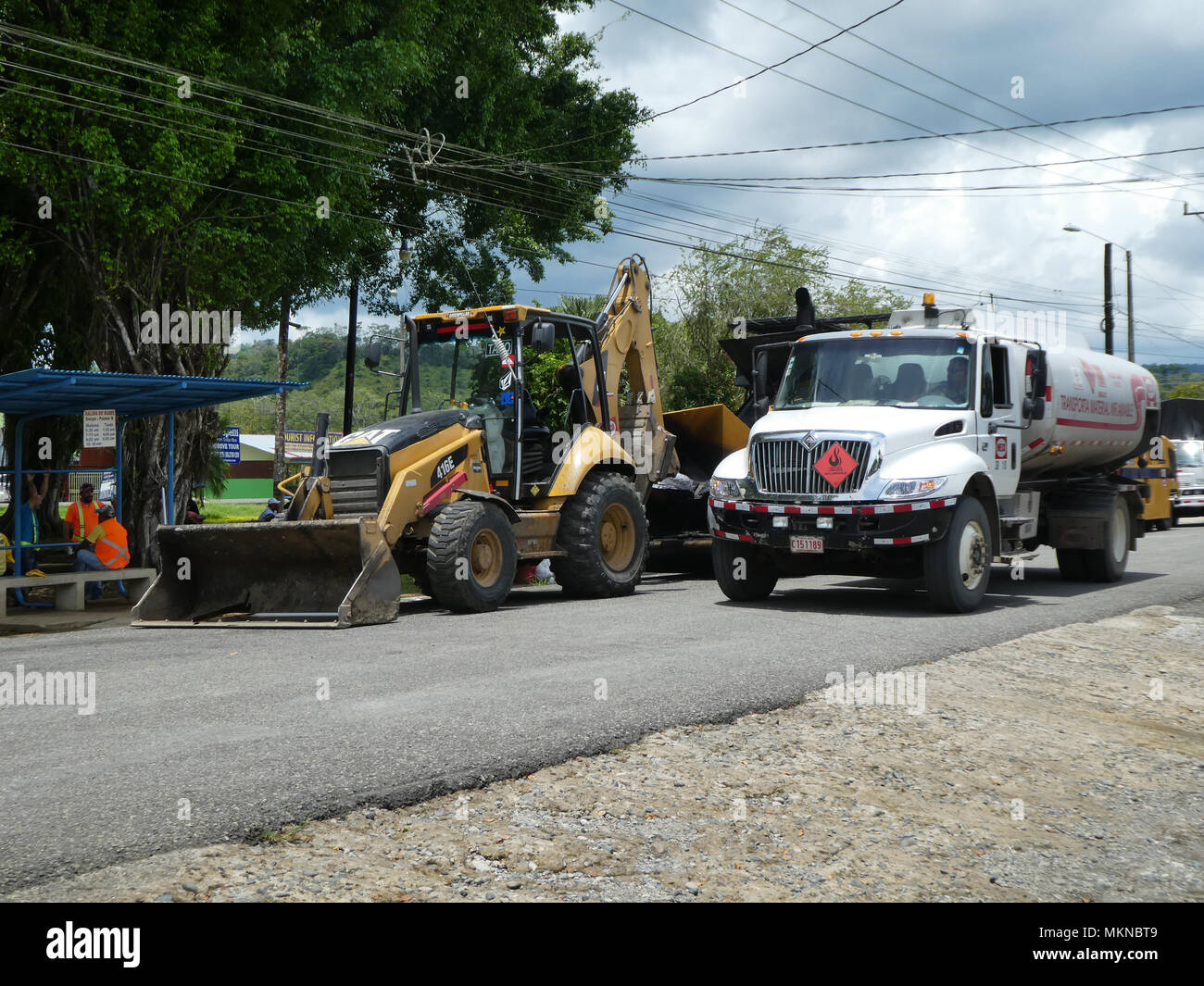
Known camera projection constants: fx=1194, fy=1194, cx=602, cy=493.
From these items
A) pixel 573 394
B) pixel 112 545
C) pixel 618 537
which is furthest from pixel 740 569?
pixel 112 545

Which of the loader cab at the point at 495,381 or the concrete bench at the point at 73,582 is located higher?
the loader cab at the point at 495,381

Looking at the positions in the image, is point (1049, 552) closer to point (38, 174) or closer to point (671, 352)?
point (38, 174)

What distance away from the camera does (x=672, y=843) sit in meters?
4.62

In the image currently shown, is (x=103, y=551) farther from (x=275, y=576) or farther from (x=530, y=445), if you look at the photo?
(x=530, y=445)

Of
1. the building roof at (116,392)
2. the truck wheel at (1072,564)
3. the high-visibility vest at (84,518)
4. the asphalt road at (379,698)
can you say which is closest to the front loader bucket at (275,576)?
the asphalt road at (379,698)

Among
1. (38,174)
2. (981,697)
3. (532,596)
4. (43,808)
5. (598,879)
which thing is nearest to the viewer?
(598,879)

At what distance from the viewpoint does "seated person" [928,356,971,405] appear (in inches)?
480

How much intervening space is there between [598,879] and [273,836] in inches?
50.0

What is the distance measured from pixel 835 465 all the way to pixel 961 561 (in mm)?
1543

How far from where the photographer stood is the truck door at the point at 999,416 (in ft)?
40.6

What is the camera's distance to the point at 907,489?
11164mm

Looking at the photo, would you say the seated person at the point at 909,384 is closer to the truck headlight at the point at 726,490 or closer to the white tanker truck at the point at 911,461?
the white tanker truck at the point at 911,461

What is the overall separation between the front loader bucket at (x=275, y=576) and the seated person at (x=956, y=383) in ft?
19.0

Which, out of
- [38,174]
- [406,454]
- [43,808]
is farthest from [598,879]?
[38,174]
